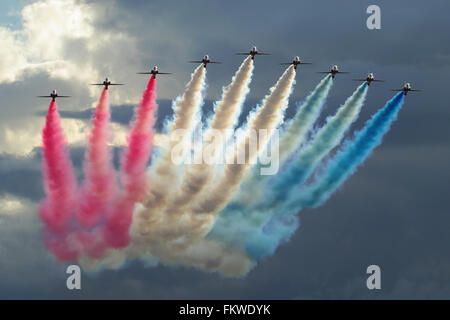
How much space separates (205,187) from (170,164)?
20.8 ft

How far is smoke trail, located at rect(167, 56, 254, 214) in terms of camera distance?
4717 inches

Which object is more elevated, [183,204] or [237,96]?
[237,96]

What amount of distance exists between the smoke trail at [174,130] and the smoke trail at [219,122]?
206 cm

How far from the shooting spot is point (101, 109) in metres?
124

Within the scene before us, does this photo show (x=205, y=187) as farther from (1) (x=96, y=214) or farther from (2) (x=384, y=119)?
(2) (x=384, y=119)

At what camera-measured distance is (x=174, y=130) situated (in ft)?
407

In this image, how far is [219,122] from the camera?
122 m

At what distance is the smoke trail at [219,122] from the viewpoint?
120 m

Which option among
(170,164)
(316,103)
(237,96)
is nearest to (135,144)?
(170,164)

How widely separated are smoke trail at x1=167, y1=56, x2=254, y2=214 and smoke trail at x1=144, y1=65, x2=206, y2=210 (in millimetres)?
2058

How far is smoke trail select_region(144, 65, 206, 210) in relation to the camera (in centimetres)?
12175

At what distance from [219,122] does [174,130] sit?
665 cm

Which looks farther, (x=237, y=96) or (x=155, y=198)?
(x=155, y=198)

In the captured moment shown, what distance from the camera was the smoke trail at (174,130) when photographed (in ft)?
399
